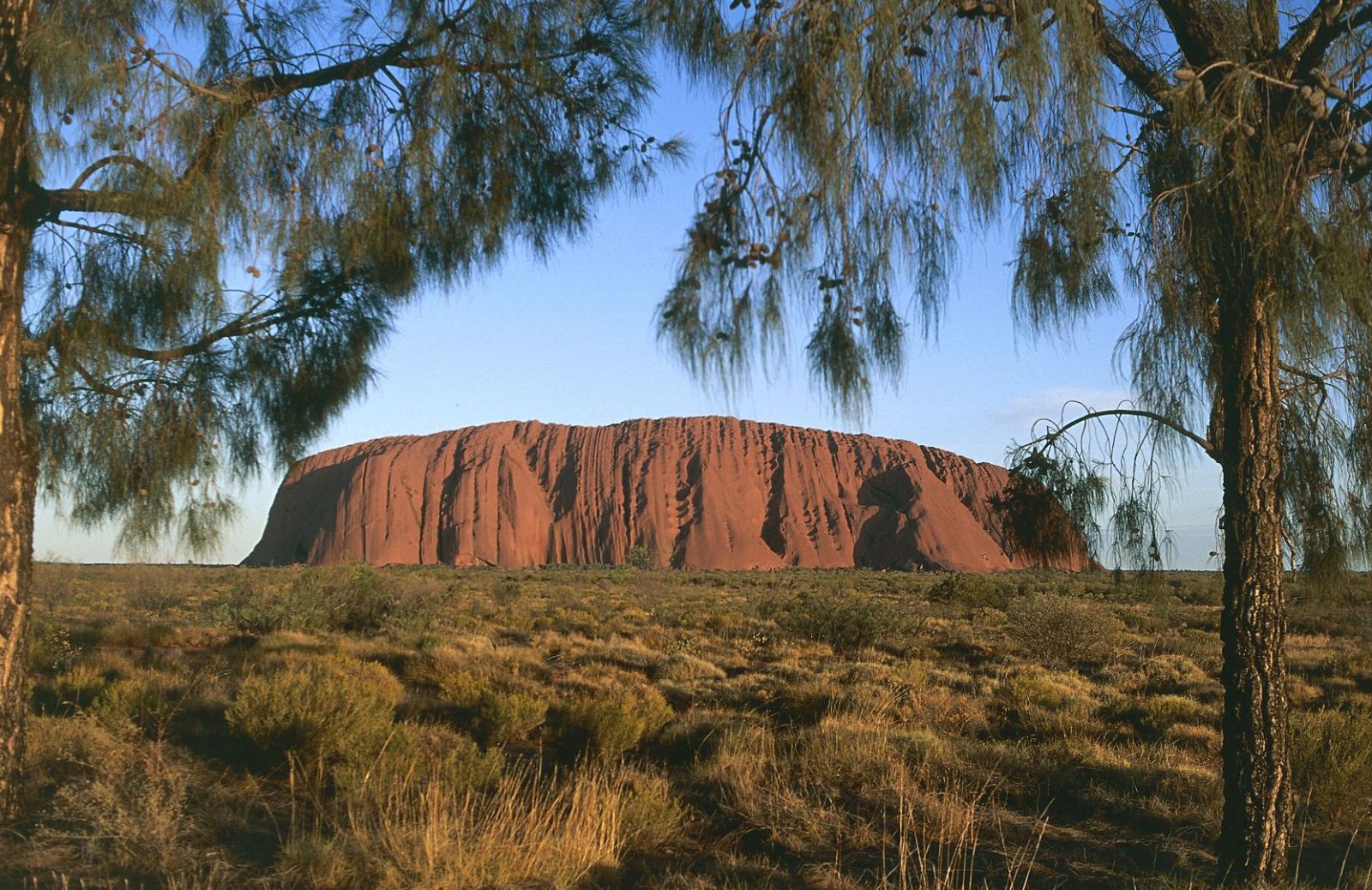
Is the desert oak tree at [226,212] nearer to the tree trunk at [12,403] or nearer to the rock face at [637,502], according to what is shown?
the tree trunk at [12,403]

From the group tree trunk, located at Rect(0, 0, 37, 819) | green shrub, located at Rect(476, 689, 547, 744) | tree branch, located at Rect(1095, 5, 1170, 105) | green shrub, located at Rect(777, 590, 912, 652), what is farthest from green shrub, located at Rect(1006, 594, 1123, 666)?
tree trunk, located at Rect(0, 0, 37, 819)

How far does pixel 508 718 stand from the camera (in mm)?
7203

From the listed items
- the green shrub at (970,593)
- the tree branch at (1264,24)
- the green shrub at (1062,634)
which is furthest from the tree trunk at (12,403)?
the green shrub at (970,593)

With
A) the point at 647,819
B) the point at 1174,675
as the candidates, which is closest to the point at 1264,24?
the point at 647,819

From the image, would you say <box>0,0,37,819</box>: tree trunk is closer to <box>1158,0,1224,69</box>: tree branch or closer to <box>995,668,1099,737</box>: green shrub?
<box>1158,0,1224,69</box>: tree branch

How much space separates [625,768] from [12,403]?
3835 mm

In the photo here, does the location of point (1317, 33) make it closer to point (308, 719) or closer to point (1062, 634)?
point (308, 719)

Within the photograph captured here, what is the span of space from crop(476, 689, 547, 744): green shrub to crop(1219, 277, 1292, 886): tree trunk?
4.71 m

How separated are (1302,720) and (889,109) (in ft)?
19.9

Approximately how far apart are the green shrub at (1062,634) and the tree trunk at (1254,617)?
9560 mm

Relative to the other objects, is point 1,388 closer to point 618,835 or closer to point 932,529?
point 618,835

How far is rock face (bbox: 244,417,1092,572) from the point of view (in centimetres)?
6531

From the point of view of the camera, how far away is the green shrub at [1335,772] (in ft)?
19.3

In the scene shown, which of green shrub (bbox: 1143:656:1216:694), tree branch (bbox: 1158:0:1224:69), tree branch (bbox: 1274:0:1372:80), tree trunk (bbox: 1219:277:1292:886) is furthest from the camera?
green shrub (bbox: 1143:656:1216:694)
